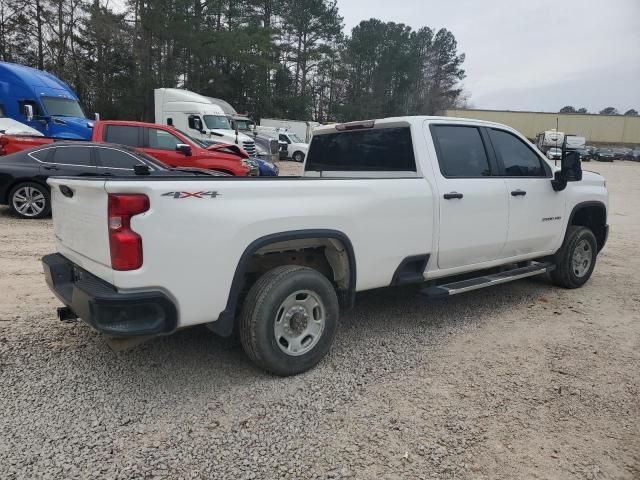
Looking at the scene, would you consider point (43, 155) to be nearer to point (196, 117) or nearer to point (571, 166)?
point (571, 166)

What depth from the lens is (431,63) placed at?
251 feet

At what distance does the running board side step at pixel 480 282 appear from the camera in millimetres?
4188

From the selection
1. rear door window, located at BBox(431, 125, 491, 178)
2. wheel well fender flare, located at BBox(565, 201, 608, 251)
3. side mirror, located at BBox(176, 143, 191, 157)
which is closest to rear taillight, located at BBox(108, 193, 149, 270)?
rear door window, located at BBox(431, 125, 491, 178)

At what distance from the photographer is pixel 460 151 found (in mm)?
4543

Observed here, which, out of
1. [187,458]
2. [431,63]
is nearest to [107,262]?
[187,458]

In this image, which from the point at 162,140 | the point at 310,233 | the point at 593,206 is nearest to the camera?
the point at 310,233

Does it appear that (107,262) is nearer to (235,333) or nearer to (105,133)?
(235,333)

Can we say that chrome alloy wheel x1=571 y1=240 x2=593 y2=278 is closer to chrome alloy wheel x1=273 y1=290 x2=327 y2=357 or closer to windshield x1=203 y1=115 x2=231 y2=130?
chrome alloy wheel x1=273 y1=290 x2=327 y2=357

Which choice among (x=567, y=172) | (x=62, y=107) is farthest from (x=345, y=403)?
(x=62, y=107)

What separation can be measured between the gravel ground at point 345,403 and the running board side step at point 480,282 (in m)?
0.43

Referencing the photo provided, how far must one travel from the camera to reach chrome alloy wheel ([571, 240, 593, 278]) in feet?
19.2

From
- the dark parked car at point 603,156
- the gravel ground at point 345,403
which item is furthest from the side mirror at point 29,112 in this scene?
the dark parked car at point 603,156

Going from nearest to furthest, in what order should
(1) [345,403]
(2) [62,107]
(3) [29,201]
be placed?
(1) [345,403]
(3) [29,201]
(2) [62,107]

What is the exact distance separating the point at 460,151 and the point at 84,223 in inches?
129
